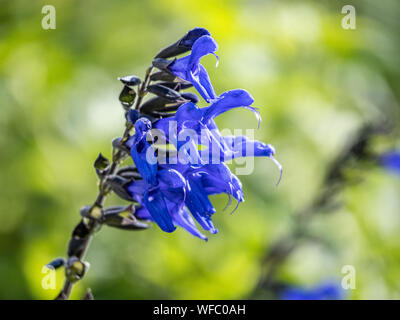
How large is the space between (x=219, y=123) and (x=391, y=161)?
1.14 m

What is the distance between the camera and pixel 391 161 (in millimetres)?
2945

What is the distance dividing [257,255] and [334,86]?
4.94ft

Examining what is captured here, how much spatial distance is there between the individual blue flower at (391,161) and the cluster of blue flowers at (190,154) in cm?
205

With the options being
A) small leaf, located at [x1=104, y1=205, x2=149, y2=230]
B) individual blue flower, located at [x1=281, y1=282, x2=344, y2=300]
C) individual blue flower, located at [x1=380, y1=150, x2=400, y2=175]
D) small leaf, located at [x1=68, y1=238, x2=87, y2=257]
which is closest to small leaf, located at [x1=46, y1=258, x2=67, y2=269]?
small leaf, located at [x1=68, y1=238, x2=87, y2=257]

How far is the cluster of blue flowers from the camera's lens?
1.01m

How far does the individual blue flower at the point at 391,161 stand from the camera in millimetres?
2898

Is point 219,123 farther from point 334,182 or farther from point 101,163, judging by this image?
point 101,163

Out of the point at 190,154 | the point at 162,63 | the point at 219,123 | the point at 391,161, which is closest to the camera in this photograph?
the point at 190,154

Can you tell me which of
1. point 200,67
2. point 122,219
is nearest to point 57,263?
point 122,219

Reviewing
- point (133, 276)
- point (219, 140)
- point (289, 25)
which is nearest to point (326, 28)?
point (289, 25)

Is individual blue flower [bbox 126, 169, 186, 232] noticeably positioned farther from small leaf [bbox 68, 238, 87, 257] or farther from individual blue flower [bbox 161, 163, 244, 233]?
small leaf [bbox 68, 238, 87, 257]

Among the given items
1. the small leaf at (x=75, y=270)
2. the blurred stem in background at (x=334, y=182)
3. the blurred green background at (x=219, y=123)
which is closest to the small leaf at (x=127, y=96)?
the small leaf at (x=75, y=270)

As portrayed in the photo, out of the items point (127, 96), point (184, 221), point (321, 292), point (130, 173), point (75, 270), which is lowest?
point (321, 292)

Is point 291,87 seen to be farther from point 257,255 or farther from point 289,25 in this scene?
point 257,255
